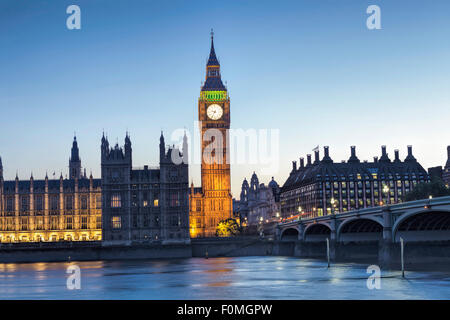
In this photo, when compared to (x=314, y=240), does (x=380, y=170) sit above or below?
above

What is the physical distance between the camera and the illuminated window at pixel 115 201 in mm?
147875

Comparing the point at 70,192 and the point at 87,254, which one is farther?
the point at 70,192

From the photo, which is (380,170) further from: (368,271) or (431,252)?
(368,271)

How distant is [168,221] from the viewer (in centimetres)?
14775

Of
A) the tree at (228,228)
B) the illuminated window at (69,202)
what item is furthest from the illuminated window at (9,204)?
the tree at (228,228)

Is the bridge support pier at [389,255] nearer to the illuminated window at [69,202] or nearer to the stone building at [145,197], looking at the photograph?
the stone building at [145,197]

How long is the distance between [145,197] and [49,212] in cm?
3588

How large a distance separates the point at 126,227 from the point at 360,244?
183 ft

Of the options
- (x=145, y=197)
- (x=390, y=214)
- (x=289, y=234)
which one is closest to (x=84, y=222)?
(x=145, y=197)

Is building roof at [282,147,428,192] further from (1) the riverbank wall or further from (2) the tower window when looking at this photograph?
(1) the riverbank wall

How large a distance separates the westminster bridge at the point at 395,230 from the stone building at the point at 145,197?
36700mm

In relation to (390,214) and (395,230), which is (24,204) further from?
(395,230)

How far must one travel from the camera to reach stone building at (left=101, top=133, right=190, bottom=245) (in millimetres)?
147000
